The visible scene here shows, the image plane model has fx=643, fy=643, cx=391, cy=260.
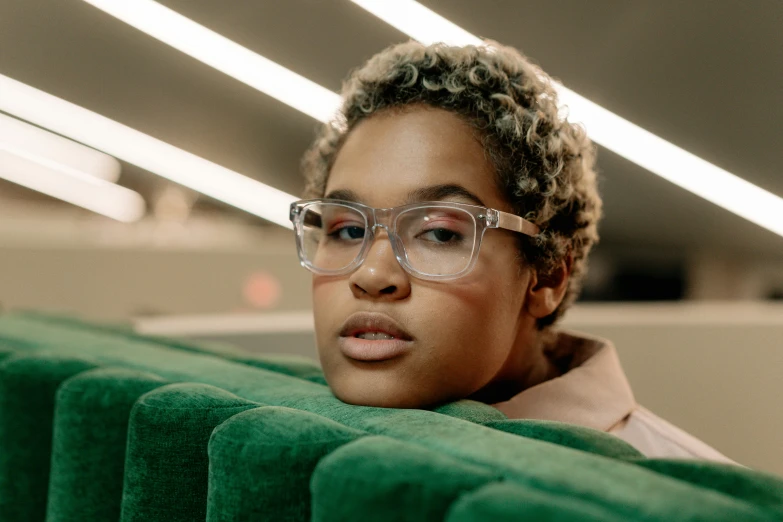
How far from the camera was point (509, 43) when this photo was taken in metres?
1.84

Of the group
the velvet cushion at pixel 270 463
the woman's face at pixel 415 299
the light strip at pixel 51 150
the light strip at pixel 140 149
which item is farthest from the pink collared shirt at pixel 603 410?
the light strip at pixel 51 150

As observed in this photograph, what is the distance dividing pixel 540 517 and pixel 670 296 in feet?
27.0

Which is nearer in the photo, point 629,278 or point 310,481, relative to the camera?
point 310,481

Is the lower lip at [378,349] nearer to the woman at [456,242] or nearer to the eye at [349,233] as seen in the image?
the woman at [456,242]

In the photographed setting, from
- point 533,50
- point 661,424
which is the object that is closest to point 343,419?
point 661,424

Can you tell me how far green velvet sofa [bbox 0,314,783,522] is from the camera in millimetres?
481

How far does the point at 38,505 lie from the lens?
1.05 m

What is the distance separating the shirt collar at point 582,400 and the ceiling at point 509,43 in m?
1.02

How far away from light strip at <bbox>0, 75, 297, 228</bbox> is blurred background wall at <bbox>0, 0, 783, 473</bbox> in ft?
0.35

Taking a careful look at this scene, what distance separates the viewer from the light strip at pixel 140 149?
3.25 meters

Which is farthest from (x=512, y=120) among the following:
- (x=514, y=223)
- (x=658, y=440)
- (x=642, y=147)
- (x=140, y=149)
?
(x=140, y=149)

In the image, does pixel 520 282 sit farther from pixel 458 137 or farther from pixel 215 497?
pixel 215 497

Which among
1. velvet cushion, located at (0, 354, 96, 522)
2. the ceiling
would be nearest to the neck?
velvet cushion, located at (0, 354, 96, 522)

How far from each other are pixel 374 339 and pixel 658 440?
0.45 m
